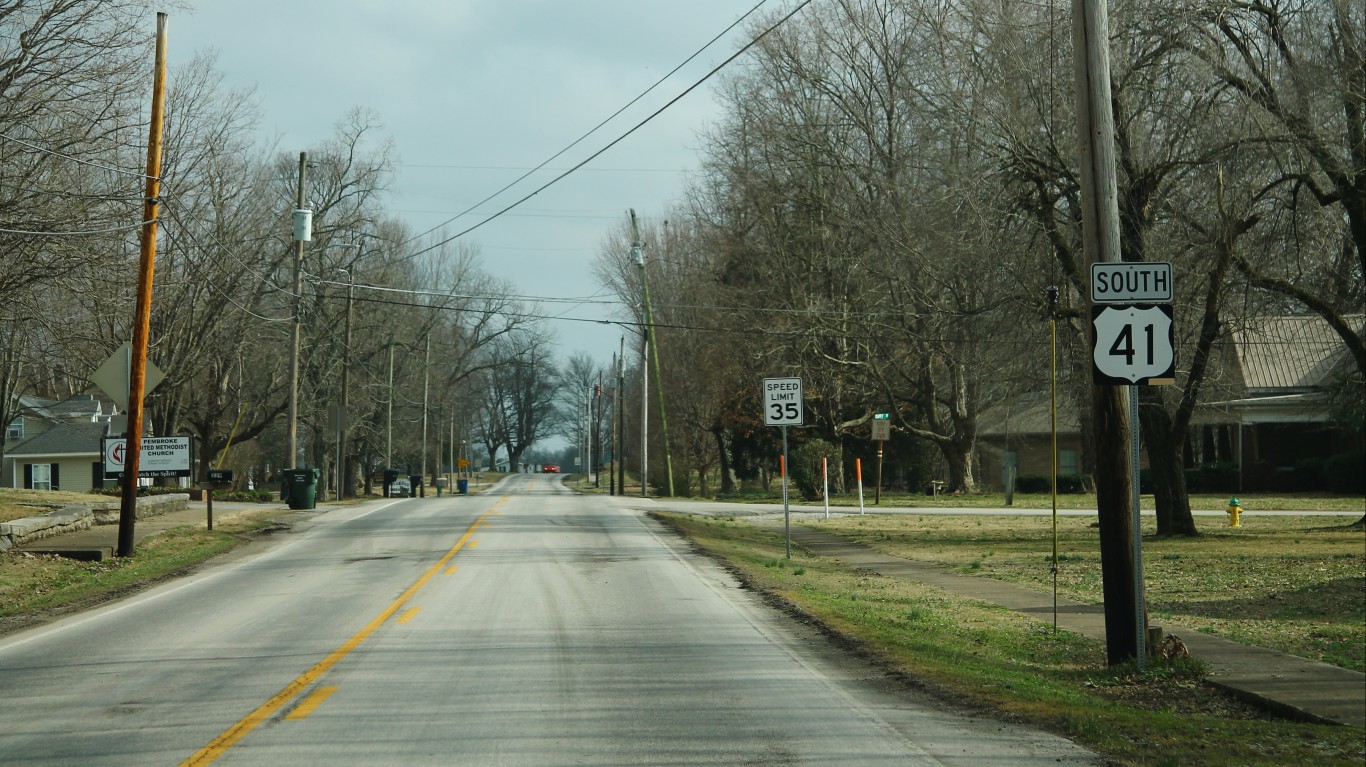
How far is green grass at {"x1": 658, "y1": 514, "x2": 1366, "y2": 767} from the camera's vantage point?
7.38m

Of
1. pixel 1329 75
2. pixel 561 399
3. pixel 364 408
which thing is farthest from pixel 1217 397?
pixel 561 399

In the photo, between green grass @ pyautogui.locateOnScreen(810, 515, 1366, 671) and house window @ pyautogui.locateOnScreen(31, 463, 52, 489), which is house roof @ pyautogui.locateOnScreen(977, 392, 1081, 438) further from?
house window @ pyautogui.locateOnScreen(31, 463, 52, 489)

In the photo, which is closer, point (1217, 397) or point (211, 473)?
point (1217, 397)

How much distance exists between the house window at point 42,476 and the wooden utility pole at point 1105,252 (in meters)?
63.4

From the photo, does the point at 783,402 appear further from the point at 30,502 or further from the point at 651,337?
the point at 651,337

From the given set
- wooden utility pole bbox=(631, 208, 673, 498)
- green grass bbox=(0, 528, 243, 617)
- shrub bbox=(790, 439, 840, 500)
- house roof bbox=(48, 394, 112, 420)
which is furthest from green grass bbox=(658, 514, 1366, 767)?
house roof bbox=(48, 394, 112, 420)

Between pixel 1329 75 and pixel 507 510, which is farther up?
pixel 1329 75

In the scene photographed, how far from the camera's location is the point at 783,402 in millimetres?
20438

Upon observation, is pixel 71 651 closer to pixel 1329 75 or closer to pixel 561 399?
pixel 1329 75

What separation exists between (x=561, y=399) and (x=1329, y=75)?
120889 millimetres

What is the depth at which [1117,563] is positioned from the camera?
10.5 meters

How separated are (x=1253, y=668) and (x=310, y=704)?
7416mm

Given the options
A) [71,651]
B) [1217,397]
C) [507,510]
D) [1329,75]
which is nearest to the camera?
[71,651]

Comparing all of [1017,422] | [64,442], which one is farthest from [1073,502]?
[64,442]
